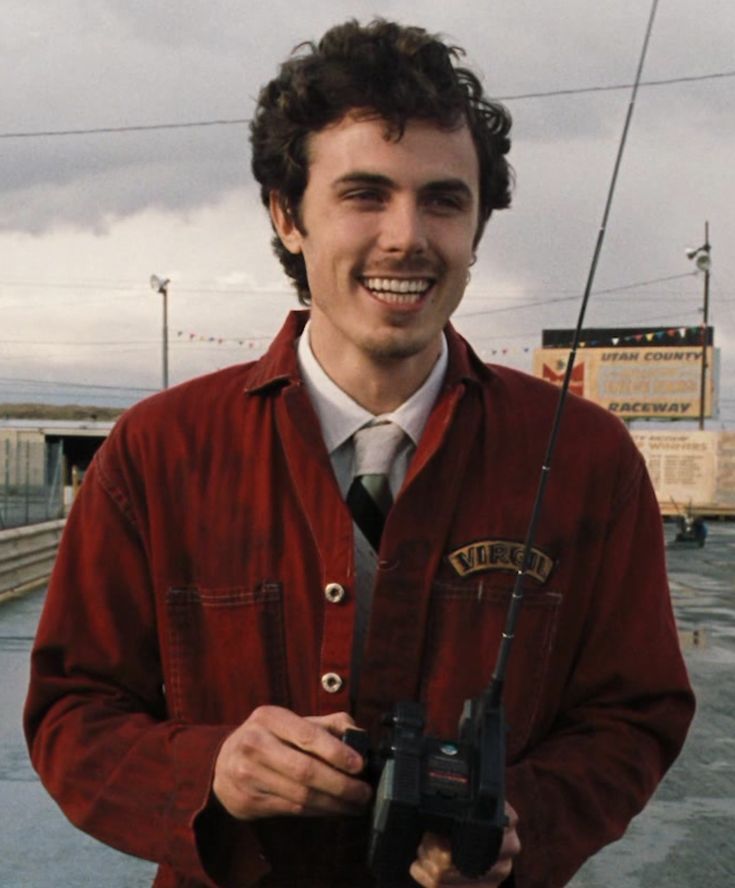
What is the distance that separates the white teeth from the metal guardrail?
1037 centimetres

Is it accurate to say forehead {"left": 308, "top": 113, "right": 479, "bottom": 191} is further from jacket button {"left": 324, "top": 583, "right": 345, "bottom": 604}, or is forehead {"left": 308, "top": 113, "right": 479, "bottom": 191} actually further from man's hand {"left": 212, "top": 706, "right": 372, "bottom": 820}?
man's hand {"left": 212, "top": 706, "right": 372, "bottom": 820}

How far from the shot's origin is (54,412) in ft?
207

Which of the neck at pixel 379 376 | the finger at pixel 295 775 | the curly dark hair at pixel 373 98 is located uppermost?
the curly dark hair at pixel 373 98

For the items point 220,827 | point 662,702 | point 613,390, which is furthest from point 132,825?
point 613,390

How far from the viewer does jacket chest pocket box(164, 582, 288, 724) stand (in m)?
2.28

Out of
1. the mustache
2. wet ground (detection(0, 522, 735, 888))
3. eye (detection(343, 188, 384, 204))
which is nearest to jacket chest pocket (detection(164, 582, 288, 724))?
the mustache

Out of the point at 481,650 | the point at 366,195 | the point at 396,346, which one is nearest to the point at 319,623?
the point at 481,650

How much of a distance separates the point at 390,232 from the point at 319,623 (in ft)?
2.13

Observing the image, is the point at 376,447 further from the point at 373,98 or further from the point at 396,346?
the point at 373,98

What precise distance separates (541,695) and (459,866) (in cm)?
55

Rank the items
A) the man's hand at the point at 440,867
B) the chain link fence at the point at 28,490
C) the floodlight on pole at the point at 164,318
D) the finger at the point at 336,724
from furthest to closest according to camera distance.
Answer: the floodlight on pole at the point at 164,318 → the chain link fence at the point at 28,490 → the finger at the point at 336,724 → the man's hand at the point at 440,867

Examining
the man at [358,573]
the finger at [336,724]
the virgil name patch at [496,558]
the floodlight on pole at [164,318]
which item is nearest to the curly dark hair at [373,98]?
A: the man at [358,573]

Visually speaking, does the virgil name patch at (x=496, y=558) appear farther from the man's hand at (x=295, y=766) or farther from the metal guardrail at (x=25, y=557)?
the metal guardrail at (x=25, y=557)

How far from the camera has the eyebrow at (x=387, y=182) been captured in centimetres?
230
